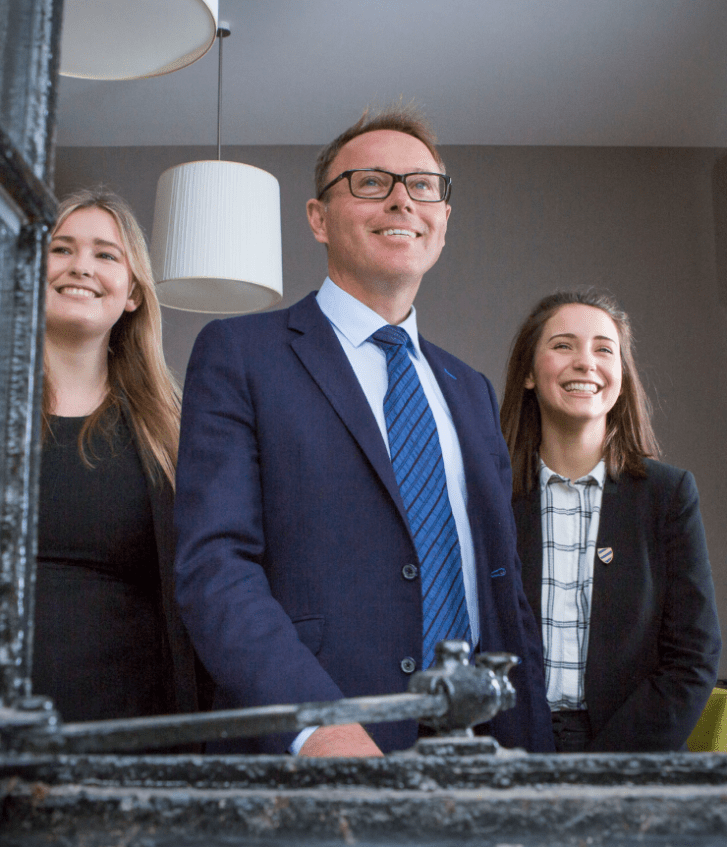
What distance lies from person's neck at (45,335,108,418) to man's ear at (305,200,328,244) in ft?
1.62

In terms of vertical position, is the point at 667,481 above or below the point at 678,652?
above

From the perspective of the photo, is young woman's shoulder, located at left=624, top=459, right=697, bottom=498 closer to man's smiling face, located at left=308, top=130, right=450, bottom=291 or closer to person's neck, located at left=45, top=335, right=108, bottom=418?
man's smiling face, located at left=308, top=130, right=450, bottom=291

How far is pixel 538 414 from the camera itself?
210cm

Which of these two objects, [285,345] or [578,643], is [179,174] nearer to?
[285,345]

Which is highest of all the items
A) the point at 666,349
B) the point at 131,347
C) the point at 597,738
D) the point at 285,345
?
the point at 666,349

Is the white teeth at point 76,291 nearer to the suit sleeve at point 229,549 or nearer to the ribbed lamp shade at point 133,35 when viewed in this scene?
the suit sleeve at point 229,549

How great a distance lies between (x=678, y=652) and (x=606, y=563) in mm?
215

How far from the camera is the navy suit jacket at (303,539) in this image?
38.7 inches

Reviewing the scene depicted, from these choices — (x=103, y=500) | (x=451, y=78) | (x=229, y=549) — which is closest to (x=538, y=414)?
(x=103, y=500)

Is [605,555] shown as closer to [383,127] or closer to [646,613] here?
[646,613]

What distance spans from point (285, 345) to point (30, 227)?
886 millimetres

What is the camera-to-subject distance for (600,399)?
6.46 ft

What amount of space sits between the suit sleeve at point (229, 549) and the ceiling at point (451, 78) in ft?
9.51

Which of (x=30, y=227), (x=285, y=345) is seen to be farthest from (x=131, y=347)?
(x=30, y=227)
